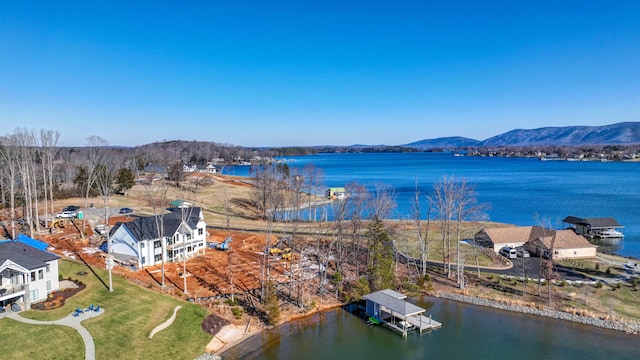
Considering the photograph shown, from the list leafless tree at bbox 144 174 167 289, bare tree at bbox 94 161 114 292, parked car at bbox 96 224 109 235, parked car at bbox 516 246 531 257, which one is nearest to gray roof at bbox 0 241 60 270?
bare tree at bbox 94 161 114 292

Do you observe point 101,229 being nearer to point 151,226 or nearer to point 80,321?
point 151,226

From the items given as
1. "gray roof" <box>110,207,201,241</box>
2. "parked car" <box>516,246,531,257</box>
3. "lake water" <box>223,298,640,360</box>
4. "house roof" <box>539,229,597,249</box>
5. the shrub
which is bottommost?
"lake water" <box>223,298,640,360</box>

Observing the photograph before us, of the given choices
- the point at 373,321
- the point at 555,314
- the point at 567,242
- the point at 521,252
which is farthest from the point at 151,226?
the point at 567,242

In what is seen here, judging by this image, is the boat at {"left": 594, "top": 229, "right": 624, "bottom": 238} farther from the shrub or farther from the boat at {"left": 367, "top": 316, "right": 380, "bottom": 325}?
the shrub

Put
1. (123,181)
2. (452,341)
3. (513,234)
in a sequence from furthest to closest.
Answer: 1. (123,181)
2. (513,234)
3. (452,341)

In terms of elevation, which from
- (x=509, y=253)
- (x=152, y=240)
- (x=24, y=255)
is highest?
(x=24, y=255)

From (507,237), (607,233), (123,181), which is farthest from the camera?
(123,181)
